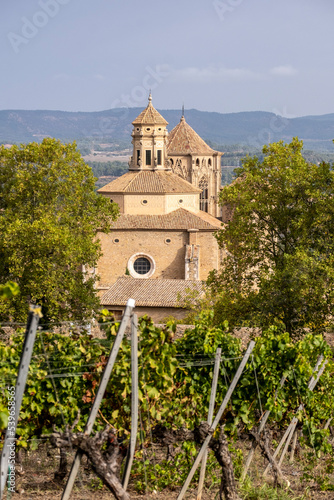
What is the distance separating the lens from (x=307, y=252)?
991 inches

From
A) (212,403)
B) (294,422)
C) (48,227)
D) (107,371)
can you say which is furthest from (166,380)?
(48,227)

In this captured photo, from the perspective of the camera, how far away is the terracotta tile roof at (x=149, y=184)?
54531 millimetres

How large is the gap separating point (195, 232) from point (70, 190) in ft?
68.3

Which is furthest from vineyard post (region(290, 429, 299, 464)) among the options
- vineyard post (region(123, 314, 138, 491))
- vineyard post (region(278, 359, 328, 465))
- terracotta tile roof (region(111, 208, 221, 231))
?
terracotta tile roof (region(111, 208, 221, 231))

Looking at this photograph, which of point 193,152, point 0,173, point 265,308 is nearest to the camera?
point 265,308

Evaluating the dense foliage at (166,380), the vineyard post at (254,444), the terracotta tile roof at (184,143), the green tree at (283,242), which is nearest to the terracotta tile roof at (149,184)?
the terracotta tile roof at (184,143)

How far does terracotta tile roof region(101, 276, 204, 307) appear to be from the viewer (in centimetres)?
3967

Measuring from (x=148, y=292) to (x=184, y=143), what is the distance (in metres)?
34.9

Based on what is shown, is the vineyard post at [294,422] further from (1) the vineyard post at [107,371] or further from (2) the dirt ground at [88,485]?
(1) the vineyard post at [107,371]

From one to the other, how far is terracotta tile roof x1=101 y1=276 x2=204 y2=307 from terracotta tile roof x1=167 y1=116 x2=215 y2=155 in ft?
104

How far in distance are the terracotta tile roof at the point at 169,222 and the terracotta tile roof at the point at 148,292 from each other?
29.5 ft

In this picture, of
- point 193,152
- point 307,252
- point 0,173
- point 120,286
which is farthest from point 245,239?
point 193,152

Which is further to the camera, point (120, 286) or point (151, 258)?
point (151, 258)

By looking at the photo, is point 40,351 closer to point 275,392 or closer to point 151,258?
point 275,392
